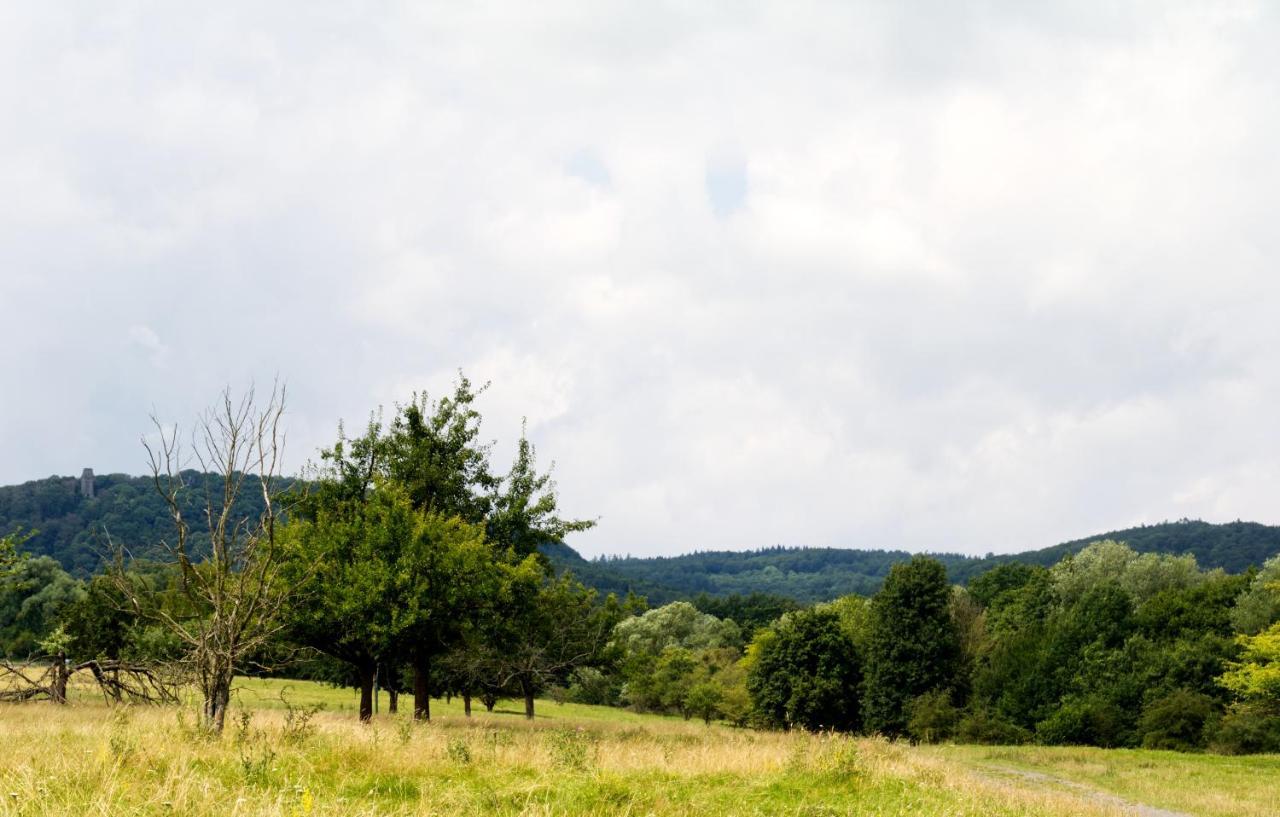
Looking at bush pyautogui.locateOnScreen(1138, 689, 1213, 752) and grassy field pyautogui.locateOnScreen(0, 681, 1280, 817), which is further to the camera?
bush pyautogui.locateOnScreen(1138, 689, 1213, 752)

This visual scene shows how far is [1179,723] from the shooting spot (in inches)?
1817

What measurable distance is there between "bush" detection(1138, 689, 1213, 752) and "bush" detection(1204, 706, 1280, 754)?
230 cm

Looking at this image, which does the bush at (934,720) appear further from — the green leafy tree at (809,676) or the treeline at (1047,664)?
the green leafy tree at (809,676)

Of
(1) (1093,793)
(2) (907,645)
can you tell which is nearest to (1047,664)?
(2) (907,645)

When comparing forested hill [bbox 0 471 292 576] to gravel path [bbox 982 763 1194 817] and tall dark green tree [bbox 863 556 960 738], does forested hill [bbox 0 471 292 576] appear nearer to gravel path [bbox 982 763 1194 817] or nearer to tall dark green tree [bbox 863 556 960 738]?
tall dark green tree [bbox 863 556 960 738]

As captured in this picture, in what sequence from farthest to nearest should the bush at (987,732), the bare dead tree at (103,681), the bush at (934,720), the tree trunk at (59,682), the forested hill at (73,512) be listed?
the forested hill at (73,512)
the bush at (934,720)
the bush at (987,732)
the tree trunk at (59,682)
the bare dead tree at (103,681)

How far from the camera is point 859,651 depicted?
65250mm

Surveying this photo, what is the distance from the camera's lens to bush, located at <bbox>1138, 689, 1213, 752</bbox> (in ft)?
150

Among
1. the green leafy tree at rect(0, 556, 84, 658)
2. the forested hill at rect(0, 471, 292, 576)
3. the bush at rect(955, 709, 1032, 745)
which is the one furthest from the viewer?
the forested hill at rect(0, 471, 292, 576)

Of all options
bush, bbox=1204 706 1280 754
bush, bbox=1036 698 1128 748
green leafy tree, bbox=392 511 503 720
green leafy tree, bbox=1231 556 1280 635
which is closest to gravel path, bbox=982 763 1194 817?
green leafy tree, bbox=392 511 503 720

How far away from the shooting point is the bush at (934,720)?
5419 centimetres

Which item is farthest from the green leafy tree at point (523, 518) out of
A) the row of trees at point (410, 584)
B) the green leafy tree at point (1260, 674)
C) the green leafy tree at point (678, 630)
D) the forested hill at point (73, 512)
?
the forested hill at point (73, 512)

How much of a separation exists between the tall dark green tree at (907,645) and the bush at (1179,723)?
51.0ft

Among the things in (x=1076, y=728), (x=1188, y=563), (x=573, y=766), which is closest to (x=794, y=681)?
(x=1076, y=728)
